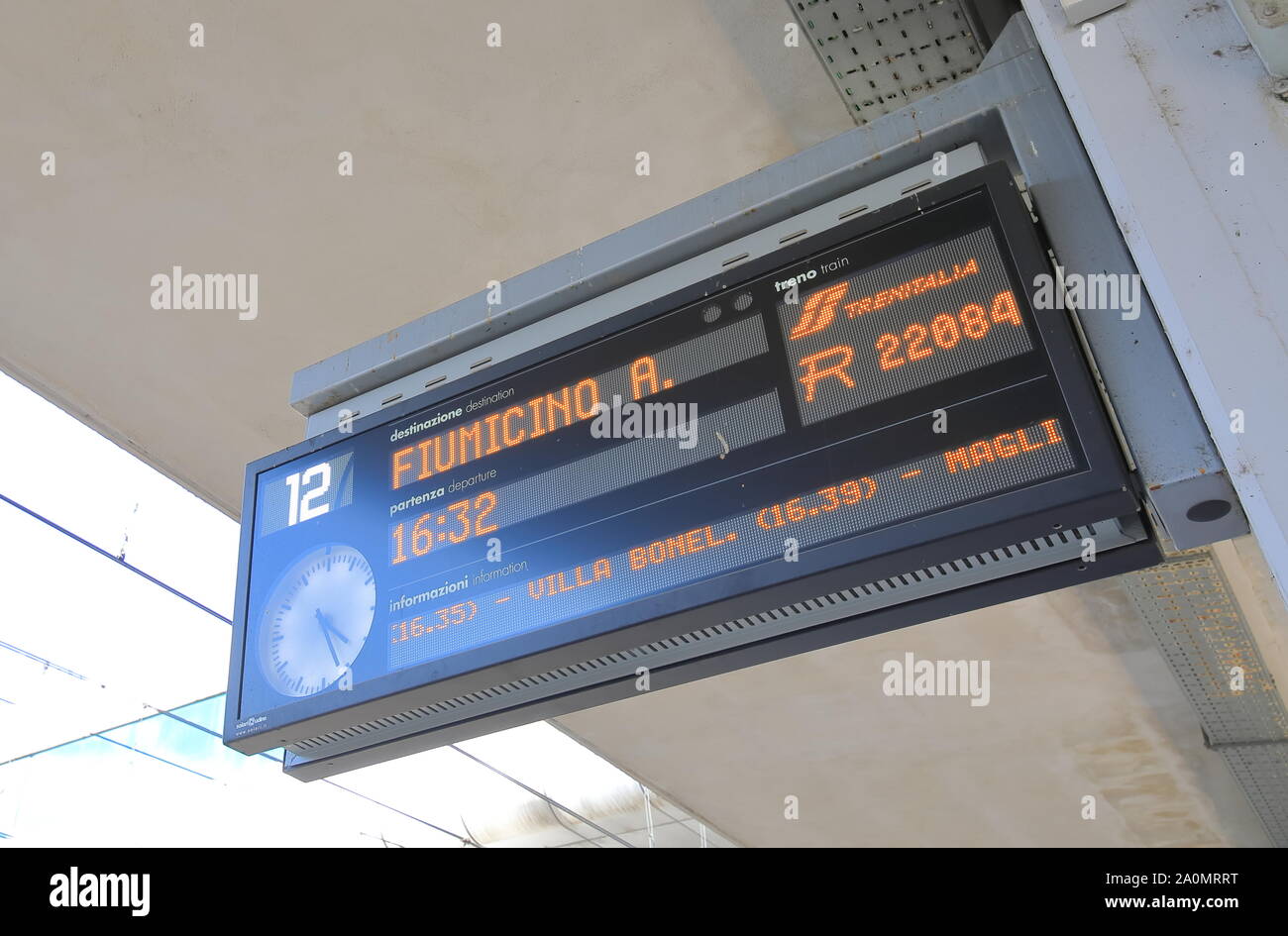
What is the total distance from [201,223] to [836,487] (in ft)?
9.29

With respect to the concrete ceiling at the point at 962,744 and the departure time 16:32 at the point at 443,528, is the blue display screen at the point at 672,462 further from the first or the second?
the concrete ceiling at the point at 962,744

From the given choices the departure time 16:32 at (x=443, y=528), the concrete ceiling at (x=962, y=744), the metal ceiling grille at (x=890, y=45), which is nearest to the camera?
the departure time 16:32 at (x=443, y=528)

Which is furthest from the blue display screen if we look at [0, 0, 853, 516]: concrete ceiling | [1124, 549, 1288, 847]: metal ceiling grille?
[1124, 549, 1288, 847]: metal ceiling grille

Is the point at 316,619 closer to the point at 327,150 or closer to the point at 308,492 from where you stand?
the point at 308,492

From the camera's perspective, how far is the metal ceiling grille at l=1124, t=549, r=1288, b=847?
510 centimetres

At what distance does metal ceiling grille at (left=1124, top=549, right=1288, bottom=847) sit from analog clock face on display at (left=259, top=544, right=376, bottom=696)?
3.52 m

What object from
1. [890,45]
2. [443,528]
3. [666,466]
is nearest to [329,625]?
[443,528]

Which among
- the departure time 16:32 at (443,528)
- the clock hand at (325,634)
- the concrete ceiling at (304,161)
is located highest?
the concrete ceiling at (304,161)

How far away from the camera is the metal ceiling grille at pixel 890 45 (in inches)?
112

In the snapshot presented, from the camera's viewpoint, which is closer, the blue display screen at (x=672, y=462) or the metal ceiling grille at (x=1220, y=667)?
the blue display screen at (x=672, y=462)
